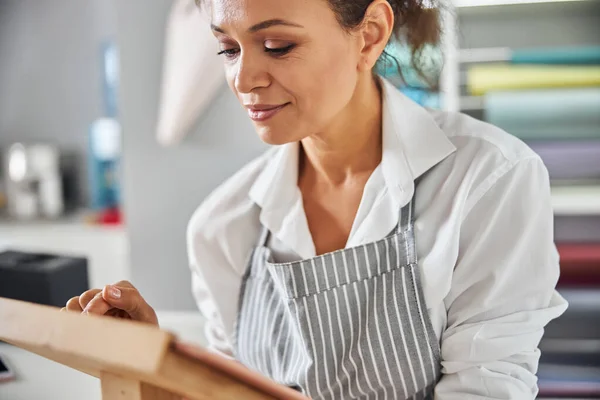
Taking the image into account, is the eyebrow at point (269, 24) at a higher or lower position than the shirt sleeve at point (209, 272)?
higher

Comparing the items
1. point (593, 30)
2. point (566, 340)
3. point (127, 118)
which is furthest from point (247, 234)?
point (593, 30)

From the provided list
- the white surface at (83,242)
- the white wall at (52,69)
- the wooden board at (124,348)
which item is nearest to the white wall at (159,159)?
the white surface at (83,242)

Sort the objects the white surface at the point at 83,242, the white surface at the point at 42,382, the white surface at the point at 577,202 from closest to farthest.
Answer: the white surface at the point at 42,382 < the white surface at the point at 577,202 < the white surface at the point at 83,242

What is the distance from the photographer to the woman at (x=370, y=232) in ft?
3.31

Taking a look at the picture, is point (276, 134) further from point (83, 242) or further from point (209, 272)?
point (83, 242)

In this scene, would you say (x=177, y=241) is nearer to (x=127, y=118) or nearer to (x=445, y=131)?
(x=127, y=118)

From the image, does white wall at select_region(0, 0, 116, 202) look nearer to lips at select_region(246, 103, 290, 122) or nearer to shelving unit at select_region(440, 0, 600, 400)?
shelving unit at select_region(440, 0, 600, 400)

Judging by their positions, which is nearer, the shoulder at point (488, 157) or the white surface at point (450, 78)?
the shoulder at point (488, 157)

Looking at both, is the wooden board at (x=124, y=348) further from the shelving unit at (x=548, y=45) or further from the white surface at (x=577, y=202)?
the white surface at (x=577, y=202)

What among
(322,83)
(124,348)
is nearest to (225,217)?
(322,83)

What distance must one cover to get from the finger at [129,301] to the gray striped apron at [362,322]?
242 millimetres

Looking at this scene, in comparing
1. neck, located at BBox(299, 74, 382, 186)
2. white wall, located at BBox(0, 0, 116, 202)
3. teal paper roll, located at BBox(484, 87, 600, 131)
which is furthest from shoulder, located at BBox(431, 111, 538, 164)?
white wall, located at BBox(0, 0, 116, 202)

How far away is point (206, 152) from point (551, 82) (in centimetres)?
105

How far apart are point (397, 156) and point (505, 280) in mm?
273
